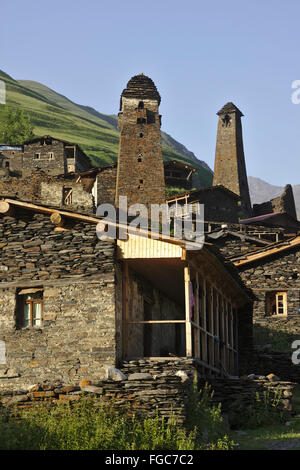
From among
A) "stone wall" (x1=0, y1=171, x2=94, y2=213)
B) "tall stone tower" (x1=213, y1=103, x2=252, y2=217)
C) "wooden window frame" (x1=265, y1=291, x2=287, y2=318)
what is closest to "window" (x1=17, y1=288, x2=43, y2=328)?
"wooden window frame" (x1=265, y1=291, x2=287, y2=318)

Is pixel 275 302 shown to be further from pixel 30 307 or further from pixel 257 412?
pixel 30 307

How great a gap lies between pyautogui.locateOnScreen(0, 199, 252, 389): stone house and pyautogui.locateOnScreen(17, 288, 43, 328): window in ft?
0.08

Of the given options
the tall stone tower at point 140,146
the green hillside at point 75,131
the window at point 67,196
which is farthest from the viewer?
the green hillside at point 75,131

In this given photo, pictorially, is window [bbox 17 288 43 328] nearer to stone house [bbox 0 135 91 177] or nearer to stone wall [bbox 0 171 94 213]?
stone wall [bbox 0 171 94 213]

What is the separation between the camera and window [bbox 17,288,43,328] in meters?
17.0

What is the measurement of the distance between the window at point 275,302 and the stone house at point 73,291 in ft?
27.2

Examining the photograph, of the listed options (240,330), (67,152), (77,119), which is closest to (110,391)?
(240,330)

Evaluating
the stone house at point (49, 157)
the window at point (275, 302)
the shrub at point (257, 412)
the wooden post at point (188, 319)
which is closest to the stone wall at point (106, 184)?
the stone house at point (49, 157)

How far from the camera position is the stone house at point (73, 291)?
642 inches

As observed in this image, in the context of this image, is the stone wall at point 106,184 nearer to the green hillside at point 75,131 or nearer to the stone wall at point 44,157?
the stone wall at point 44,157

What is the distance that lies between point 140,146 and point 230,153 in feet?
81.6

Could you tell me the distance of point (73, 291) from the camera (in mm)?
16656
